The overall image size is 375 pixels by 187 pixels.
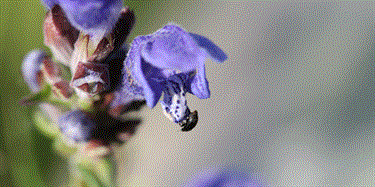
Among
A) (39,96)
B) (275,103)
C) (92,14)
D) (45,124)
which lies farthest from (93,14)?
(275,103)

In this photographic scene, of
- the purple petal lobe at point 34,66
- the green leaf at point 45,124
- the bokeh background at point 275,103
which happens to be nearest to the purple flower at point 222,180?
the green leaf at point 45,124

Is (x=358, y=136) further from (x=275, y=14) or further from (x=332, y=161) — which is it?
(x=275, y=14)

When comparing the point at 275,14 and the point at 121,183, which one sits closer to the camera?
the point at 121,183

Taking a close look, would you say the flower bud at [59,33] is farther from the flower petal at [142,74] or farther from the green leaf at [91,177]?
the green leaf at [91,177]

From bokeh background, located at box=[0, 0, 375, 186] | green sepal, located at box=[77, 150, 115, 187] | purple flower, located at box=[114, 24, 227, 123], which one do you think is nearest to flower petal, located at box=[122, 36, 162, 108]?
purple flower, located at box=[114, 24, 227, 123]

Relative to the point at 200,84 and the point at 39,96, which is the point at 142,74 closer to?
the point at 200,84

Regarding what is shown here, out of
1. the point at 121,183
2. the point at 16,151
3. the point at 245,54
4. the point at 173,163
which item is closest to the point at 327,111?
the point at 245,54

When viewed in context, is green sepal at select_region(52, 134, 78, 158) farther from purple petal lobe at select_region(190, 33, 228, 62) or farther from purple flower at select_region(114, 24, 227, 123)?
purple petal lobe at select_region(190, 33, 228, 62)
